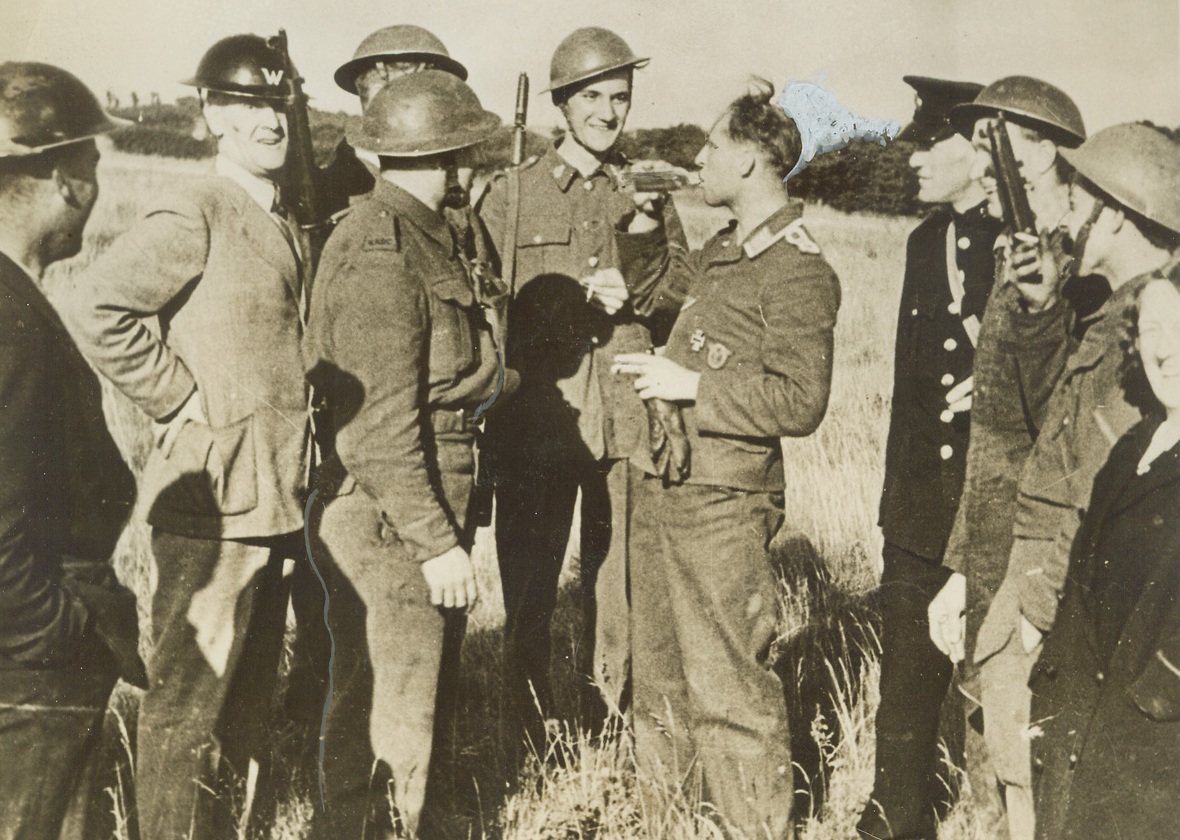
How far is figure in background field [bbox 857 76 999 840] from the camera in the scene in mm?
4059

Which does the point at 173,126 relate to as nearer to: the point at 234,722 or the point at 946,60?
the point at 234,722

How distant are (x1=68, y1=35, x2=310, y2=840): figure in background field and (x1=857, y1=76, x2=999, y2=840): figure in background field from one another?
7.74 feet

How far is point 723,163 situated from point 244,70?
1.74 metres

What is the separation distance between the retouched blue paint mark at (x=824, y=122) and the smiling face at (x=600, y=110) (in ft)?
2.08

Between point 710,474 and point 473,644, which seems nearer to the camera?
point 710,474

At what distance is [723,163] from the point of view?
3504 mm

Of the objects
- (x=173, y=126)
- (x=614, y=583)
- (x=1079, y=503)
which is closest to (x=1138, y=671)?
(x=1079, y=503)

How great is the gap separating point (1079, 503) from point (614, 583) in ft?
5.91

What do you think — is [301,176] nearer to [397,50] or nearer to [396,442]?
[397,50]

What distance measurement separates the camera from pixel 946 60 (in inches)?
165

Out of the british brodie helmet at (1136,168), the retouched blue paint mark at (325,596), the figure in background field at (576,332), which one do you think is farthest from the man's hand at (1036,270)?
the retouched blue paint mark at (325,596)

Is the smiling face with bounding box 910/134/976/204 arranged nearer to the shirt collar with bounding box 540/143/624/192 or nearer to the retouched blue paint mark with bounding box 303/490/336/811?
the shirt collar with bounding box 540/143/624/192

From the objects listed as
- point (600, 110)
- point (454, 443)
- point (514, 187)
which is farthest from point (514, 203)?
point (454, 443)

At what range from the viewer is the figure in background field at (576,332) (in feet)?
13.7
